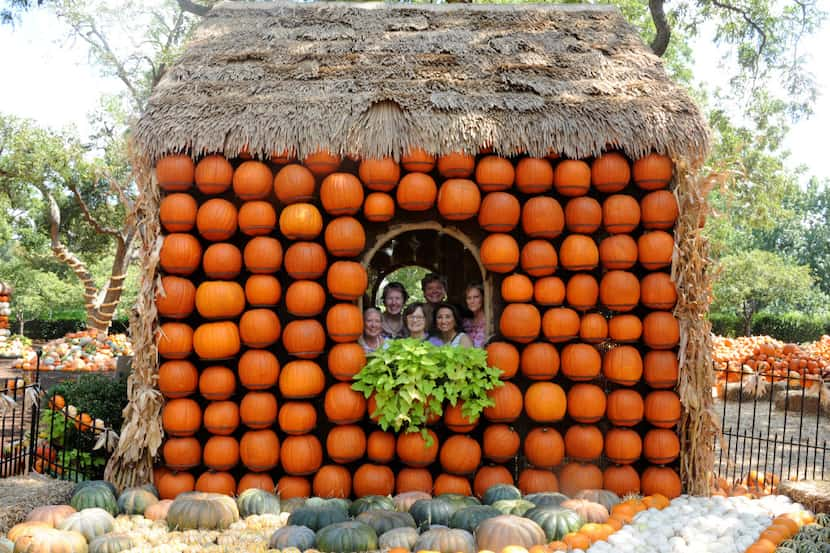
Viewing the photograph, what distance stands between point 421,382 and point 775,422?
7.84 meters

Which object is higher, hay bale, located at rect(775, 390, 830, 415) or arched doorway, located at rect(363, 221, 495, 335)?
arched doorway, located at rect(363, 221, 495, 335)

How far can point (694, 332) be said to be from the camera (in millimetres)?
5840

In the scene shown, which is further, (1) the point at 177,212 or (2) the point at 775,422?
(2) the point at 775,422

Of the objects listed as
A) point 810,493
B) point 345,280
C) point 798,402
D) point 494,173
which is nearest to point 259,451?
point 345,280

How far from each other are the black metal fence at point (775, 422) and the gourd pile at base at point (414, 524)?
9.49ft

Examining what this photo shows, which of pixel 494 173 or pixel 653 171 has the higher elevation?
pixel 653 171

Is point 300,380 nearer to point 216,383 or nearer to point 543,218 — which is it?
point 216,383

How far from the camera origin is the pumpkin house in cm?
575

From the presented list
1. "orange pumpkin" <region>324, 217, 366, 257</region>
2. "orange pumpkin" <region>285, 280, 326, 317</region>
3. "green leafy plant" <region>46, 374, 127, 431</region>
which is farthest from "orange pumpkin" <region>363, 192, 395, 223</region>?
"green leafy plant" <region>46, 374, 127, 431</region>

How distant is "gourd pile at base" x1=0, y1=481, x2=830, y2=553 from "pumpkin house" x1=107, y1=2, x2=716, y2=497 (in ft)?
1.62

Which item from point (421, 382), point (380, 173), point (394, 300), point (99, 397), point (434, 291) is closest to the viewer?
point (421, 382)

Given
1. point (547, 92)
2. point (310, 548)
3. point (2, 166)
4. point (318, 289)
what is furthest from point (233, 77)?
point (2, 166)

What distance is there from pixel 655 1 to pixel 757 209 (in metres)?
6.47

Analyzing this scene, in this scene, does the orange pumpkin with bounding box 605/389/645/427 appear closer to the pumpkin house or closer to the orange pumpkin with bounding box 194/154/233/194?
the pumpkin house
